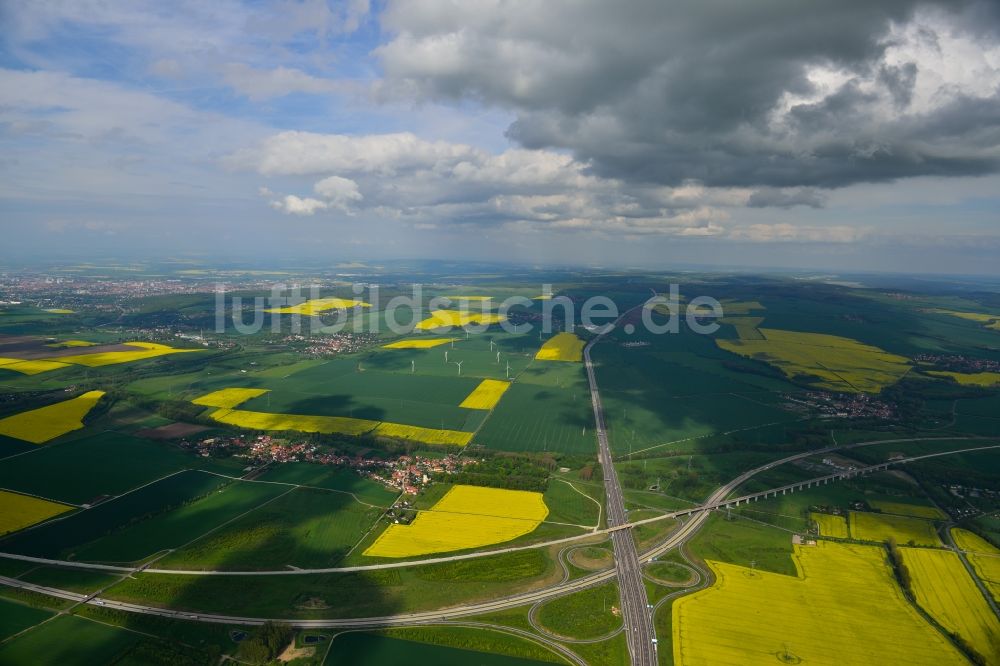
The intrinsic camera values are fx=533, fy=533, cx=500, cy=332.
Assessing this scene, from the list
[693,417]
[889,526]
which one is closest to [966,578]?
[889,526]

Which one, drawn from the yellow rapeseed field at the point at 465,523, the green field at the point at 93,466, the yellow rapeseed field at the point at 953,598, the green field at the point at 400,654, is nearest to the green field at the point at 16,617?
the green field at the point at 93,466

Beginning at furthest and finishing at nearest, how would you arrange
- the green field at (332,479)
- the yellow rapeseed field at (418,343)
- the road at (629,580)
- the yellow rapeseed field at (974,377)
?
the yellow rapeseed field at (418,343), the yellow rapeseed field at (974,377), the green field at (332,479), the road at (629,580)

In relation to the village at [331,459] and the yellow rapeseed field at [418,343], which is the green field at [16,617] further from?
the yellow rapeseed field at [418,343]

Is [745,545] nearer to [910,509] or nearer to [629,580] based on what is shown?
[629,580]

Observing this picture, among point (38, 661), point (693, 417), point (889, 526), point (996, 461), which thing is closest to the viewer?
point (38, 661)

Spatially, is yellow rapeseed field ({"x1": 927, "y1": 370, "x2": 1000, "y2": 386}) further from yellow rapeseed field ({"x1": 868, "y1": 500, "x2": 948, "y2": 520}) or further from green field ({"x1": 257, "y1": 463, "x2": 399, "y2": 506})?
green field ({"x1": 257, "y1": 463, "x2": 399, "y2": 506})

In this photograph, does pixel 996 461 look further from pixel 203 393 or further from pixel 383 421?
pixel 203 393

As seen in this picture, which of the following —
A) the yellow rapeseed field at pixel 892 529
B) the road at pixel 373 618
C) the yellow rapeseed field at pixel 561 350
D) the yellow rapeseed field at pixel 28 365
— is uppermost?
the yellow rapeseed field at pixel 561 350
